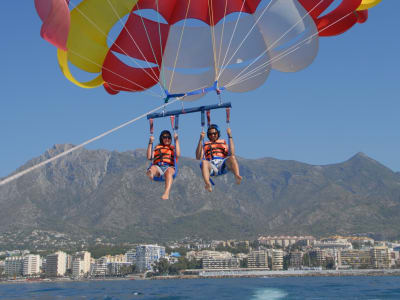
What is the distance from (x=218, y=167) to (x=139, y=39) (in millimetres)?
5004

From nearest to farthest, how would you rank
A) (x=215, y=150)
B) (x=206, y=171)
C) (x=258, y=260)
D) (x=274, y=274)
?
(x=206, y=171) → (x=215, y=150) → (x=274, y=274) → (x=258, y=260)

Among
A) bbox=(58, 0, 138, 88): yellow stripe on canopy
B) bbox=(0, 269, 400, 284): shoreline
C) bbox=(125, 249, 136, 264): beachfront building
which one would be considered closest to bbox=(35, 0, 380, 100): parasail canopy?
bbox=(58, 0, 138, 88): yellow stripe on canopy

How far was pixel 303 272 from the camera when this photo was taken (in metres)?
123

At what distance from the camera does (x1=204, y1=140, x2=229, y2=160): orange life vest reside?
1143 centimetres

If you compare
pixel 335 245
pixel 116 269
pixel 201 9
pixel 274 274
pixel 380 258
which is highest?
pixel 201 9

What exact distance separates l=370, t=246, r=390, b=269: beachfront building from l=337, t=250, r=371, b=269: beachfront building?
1.36m

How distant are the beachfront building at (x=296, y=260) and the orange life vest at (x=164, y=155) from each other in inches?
5080

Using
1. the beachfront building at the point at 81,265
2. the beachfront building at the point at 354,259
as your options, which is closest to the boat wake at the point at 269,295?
the beachfront building at the point at 81,265

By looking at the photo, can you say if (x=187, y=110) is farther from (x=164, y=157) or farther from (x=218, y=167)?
(x=218, y=167)

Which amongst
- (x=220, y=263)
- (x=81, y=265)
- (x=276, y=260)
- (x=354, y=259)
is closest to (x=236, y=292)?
(x=220, y=263)

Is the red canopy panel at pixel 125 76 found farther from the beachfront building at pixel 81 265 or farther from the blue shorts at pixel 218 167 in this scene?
the beachfront building at pixel 81 265

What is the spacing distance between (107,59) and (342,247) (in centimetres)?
15067

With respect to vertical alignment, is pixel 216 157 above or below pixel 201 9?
below

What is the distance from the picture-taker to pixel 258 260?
135 metres
